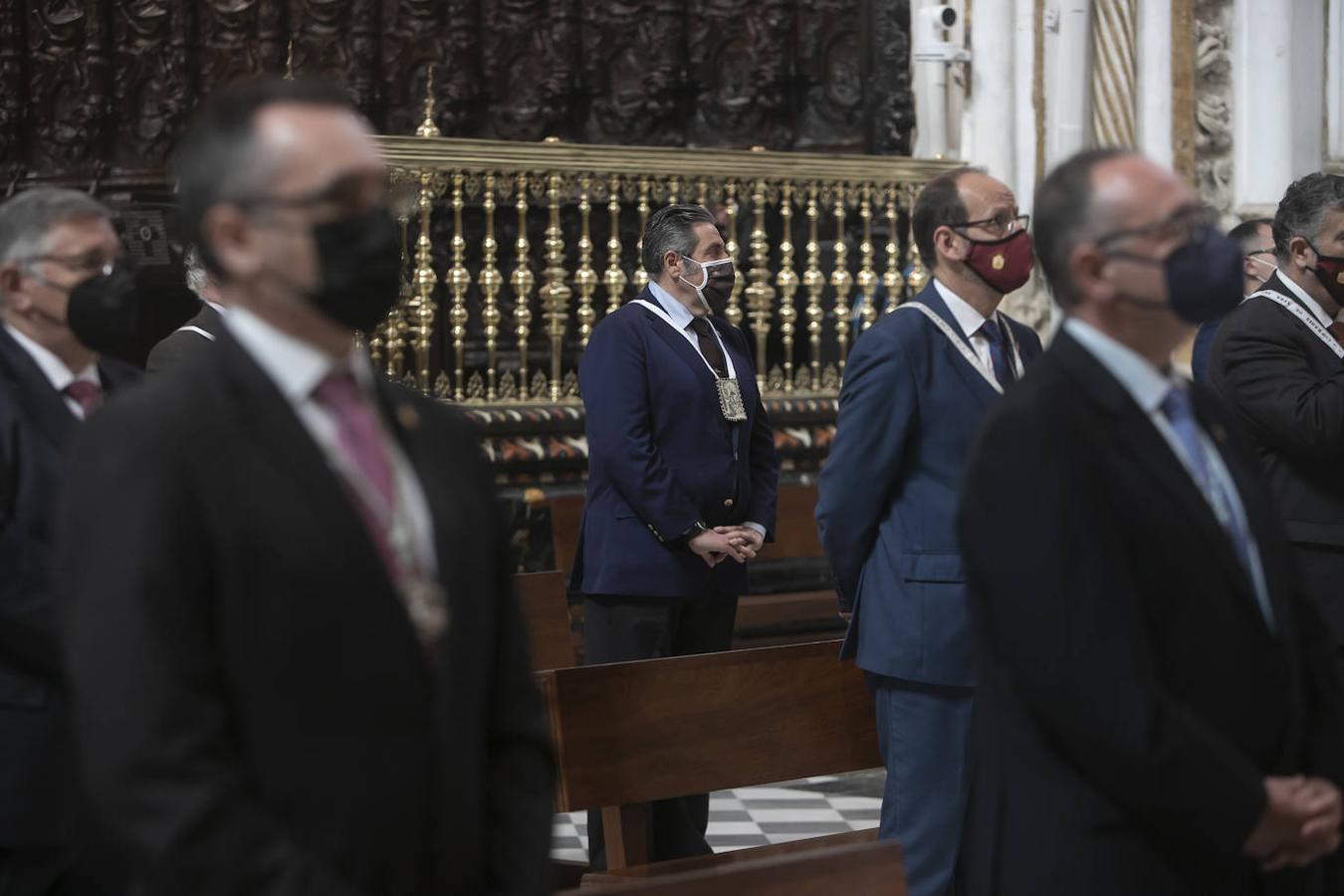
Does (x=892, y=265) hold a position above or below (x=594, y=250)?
below

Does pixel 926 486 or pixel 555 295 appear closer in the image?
pixel 926 486

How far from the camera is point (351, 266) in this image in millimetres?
1931


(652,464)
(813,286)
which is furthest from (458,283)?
(652,464)

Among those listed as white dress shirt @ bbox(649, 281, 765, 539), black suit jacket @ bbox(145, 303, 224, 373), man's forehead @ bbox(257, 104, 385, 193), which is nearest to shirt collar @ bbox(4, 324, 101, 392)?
man's forehead @ bbox(257, 104, 385, 193)

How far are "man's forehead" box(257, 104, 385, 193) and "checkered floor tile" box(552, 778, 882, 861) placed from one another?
3952mm

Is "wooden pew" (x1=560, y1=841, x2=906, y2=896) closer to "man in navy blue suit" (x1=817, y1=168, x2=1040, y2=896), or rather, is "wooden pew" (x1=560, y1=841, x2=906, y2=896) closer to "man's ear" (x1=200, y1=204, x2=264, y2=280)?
"man's ear" (x1=200, y1=204, x2=264, y2=280)

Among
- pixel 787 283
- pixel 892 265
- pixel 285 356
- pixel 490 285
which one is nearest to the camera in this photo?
pixel 285 356

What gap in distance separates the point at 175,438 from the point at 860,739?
2.57m

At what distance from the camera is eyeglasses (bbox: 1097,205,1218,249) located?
239 centimetres

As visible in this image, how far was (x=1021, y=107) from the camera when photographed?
8.72 m

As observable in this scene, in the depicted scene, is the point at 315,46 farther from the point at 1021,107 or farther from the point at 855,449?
the point at 855,449

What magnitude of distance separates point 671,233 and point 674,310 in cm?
22

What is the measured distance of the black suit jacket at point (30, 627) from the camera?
2662mm

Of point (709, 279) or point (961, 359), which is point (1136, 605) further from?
point (709, 279)
